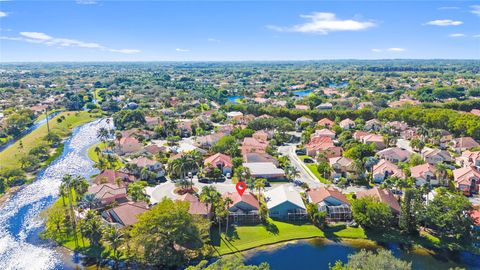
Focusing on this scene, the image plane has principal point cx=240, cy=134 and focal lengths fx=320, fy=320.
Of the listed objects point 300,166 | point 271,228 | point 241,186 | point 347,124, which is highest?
point 347,124

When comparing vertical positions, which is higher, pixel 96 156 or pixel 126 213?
pixel 126 213

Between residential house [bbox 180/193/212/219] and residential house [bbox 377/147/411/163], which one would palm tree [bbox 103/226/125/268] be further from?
residential house [bbox 377/147/411/163]

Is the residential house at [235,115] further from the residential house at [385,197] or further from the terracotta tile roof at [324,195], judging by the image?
the residential house at [385,197]

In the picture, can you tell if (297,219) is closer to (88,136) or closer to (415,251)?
(415,251)

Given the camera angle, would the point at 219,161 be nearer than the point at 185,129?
Yes

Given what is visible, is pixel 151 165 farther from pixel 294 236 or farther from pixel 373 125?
pixel 373 125

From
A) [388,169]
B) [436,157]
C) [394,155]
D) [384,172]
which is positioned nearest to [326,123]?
[394,155]

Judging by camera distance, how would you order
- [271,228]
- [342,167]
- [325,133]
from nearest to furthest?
[271,228], [342,167], [325,133]

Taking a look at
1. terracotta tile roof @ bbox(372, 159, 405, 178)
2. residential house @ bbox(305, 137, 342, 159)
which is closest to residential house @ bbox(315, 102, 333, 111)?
residential house @ bbox(305, 137, 342, 159)
